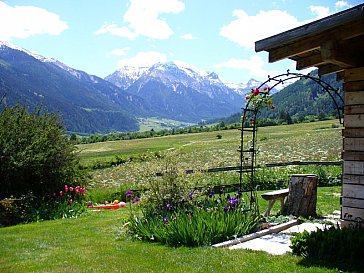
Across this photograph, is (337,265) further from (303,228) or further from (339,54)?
(303,228)

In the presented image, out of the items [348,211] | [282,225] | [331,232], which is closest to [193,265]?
[331,232]

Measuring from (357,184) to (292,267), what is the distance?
1834mm

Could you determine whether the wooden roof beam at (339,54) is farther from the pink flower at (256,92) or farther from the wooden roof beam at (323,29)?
the pink flower at (256,92)

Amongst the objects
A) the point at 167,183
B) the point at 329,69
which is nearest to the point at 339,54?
the point at 329,69

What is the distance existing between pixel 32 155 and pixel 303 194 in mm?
9277

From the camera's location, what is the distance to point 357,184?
698 cm

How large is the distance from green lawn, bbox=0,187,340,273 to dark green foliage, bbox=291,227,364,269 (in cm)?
24

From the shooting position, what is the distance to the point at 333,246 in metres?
6.58

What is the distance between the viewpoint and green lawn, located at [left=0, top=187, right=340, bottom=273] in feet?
21.5

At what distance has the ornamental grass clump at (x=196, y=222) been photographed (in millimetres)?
8211

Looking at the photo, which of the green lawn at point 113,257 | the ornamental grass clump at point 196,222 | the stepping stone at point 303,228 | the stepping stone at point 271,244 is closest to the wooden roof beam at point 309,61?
the ornamental grass clump at point 196,222

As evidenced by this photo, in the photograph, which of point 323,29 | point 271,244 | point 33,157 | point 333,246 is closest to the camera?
point 323,29

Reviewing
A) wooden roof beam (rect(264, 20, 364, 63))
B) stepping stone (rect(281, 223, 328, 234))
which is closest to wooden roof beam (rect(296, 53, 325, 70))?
wooden roof beam (rect(264, 20, 364, 63))

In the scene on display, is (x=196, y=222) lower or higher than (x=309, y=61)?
lower
